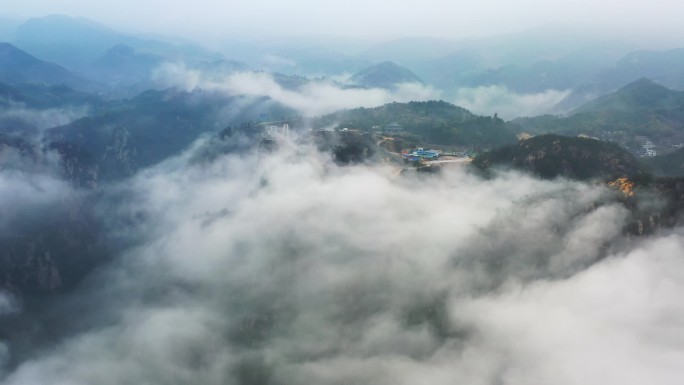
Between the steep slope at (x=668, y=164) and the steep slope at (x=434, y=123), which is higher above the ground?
the steep slope at (x=434, y=123)

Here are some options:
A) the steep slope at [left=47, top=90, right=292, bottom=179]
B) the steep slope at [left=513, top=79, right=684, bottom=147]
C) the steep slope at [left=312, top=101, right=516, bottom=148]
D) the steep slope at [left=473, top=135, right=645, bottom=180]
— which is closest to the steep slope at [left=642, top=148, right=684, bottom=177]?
the steep slope at [left=473, top=135, right=645, bottom=180]

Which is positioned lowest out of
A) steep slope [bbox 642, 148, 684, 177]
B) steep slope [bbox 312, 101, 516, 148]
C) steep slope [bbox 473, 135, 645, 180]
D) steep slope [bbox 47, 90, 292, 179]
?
steep slope [bbox 47, 90, 292, 179]

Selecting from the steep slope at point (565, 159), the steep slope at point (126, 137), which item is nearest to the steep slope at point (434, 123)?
the steep slope at point (565, 159)

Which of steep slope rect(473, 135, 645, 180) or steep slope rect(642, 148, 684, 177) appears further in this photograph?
steep slope rect(642, 148, 684, 177)

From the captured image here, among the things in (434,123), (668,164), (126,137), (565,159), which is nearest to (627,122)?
(434,123)

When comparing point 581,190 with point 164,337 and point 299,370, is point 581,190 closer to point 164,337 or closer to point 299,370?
point 299,370

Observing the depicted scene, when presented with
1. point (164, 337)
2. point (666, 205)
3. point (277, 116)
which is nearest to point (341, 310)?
point (164, 337)

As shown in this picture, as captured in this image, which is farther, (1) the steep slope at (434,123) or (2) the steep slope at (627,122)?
(2) the steep slope at (627,122)

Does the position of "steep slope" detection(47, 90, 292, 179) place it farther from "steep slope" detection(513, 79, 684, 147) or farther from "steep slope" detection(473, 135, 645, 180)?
"steep slope" detection(473, 135, 645, 180)

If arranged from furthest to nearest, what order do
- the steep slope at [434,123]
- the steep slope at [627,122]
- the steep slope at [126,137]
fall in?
the steep slope at [126,137], the steep slope at [627,122], the steep slope at [434,123]

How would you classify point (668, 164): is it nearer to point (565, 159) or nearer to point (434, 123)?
point (565, 159)

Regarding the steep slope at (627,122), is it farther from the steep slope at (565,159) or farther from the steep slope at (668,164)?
the steep slope at (565,159)
